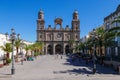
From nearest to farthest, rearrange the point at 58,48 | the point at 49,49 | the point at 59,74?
the point at 59,74 → the point at 49,49 → the point at 58,48

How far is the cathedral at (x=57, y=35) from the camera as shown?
475 ft

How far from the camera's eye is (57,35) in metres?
148

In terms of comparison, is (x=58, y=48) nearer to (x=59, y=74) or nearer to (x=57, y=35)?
(x=57, y=35)

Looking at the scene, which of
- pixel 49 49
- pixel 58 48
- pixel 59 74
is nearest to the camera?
pixel 59 74

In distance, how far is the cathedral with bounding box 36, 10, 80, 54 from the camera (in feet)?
475

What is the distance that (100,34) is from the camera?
174 ft

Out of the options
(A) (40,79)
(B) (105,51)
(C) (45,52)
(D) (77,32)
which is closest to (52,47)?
(C) (45,52)


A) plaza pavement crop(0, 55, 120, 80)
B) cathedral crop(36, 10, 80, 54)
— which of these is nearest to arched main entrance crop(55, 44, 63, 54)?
cathedral crop(36, 10, 80, 54)

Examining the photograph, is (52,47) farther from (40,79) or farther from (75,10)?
(40,79)

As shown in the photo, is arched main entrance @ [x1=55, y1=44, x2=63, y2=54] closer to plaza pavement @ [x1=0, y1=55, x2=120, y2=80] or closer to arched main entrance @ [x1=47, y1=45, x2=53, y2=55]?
arched main entrance @ [x1=47, y1=45, x2=53, y2=55]

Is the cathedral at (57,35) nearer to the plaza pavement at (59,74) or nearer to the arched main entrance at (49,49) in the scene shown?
the arched main entrance at (49,49)

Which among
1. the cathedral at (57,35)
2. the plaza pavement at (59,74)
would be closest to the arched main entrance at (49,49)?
the cathedral at (57,35)

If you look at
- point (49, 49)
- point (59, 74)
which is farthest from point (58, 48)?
point (59, 74)

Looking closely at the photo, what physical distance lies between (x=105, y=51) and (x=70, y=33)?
237 ft
